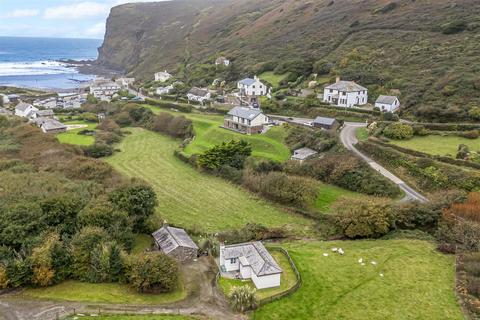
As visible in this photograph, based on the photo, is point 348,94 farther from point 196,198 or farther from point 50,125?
point 50,125

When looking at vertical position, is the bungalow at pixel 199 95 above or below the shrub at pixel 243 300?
above

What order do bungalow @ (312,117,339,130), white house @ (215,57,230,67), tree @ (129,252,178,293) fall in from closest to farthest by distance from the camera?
tree @ (129,252,178,293) < bungalow @ (312,117,339,130) < white house @ (215,57,230,67)

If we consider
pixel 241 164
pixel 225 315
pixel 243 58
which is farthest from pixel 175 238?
pixel 243 58

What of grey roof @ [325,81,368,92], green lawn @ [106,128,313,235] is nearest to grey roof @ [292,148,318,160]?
green lawn @ [106,128,313,235]

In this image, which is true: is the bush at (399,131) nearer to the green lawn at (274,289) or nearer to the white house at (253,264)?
the green lawn at (274,289)

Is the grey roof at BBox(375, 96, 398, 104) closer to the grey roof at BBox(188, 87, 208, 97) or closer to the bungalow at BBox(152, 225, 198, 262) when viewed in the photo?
the grey roof at BBox(188, 87, 208, 97)

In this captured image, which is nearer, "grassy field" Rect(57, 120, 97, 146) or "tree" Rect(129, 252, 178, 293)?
"tree" Rect(129, 252, 178, 293)

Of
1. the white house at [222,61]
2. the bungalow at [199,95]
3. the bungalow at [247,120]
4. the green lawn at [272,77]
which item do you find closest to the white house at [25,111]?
the bungalow at [199,95]
